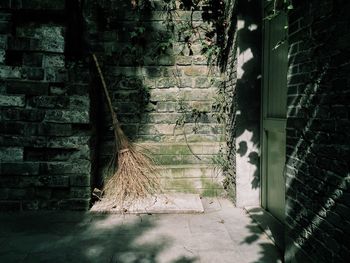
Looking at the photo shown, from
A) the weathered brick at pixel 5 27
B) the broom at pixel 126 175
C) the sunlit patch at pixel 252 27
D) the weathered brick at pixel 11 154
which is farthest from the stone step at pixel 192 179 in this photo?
the weathered brick at pixel 5 27

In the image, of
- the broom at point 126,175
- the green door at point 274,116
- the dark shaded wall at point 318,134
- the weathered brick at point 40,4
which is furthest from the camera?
the broom at point 126,175

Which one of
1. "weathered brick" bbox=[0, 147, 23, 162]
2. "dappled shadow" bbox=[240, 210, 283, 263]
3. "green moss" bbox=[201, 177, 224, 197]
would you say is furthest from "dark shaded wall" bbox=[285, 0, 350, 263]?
"weathered brick" bbox=[0, 147, 23, 162]

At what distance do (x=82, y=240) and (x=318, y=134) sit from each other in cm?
253

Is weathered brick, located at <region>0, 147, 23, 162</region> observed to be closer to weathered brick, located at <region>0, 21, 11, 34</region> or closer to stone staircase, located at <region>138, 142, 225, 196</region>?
weathered brick, located at <region>0, 21, 11, 34</region>

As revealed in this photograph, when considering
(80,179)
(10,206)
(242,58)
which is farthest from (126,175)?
(242,58)

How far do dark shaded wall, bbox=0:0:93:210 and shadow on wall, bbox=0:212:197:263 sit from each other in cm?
33

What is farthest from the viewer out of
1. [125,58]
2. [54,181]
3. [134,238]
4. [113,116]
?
[125,58]

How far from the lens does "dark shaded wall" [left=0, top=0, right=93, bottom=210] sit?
15.2 feet

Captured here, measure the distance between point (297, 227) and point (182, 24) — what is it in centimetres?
352

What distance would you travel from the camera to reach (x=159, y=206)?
15.8ft

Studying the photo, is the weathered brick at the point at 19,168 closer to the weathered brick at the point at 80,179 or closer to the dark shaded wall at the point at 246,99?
the weathered brick at the point at 80,179

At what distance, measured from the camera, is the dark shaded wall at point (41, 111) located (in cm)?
464

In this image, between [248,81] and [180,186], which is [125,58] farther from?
[180,186]

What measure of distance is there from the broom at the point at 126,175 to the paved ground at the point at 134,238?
0.39 meters
